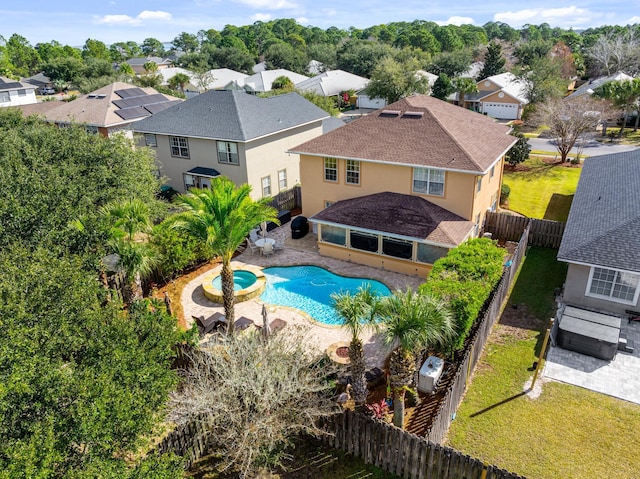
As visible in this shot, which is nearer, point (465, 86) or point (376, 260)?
point (376, 260)

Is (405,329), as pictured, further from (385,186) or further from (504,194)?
(504,194)

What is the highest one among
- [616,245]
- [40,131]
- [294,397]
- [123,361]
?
[40,131]

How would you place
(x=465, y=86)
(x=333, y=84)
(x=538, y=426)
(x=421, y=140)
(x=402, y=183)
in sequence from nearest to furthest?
(x=538, y=426), (x=421, y=140), (x=402, y=183), (x=465, y=86), (x=333, y=84)

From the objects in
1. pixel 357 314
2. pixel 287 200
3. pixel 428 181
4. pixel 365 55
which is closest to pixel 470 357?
pixel 357 314

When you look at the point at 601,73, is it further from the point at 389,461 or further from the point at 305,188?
the point at 389,461

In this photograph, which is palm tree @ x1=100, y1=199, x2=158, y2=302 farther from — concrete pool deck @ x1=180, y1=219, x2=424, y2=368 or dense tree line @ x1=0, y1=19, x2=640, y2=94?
dense tree line @ x1=0, y1=19, x2=640, y2=94

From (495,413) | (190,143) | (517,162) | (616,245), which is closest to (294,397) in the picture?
(495,413)

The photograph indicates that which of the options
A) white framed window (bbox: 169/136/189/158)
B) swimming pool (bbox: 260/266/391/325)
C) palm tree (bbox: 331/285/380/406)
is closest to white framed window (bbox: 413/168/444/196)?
swimming pool (bbox: 260/266/391/325)
